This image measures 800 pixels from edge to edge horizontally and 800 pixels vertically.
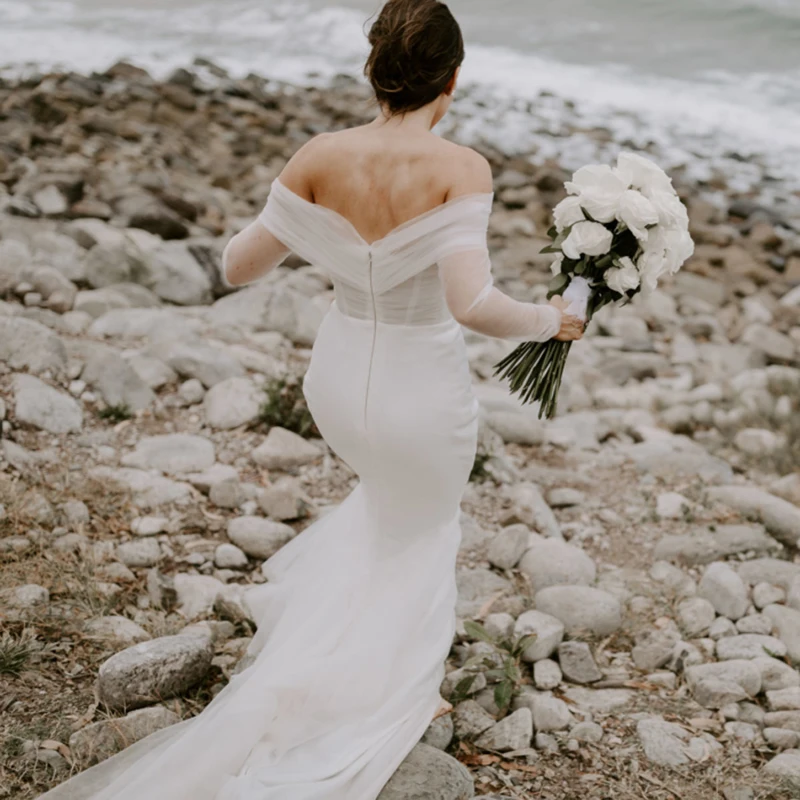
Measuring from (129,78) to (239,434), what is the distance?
1307 cm

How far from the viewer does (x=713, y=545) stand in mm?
5375

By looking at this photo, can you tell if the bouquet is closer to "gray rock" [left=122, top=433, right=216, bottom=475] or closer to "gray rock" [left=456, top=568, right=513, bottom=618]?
"gray rock" [left=456, top=568, right=513, bottom=618]

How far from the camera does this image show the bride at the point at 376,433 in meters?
3.03

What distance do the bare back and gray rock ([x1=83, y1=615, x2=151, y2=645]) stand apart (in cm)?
194

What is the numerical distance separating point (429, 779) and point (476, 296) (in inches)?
62.4

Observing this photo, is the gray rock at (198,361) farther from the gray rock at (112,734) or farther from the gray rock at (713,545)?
the gray rock at (112,734)

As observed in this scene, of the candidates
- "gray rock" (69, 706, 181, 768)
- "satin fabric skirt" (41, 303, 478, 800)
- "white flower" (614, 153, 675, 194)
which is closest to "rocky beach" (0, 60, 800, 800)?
"gray rock" (69, 706, 181, 768)

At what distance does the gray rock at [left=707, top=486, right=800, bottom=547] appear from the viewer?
18.3 ft

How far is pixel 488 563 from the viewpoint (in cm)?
516

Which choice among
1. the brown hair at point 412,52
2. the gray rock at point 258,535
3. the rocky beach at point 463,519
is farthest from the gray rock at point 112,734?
the brown hair at point 412,52

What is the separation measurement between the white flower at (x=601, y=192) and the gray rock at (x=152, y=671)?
213cm

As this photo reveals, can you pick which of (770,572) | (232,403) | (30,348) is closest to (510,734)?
(770,572)

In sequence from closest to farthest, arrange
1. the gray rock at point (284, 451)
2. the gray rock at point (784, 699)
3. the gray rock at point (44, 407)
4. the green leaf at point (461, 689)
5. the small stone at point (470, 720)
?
the small stone at point (470, 720) < the green leaf at point (461, 689) < the gray rock at point (784, 699) < the gray rock at point (44, 407) < the gray rock at point (284, 451)

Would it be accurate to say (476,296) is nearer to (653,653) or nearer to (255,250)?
(255,250)
